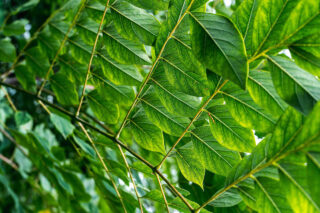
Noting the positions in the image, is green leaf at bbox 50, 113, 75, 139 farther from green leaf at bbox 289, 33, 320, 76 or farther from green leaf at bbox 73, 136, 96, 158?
green leaf at bbox 289, 33, 320, 76

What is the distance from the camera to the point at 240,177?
1.43ft

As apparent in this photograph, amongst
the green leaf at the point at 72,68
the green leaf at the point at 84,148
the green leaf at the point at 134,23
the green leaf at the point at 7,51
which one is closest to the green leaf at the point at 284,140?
the green leaf at the point at 134,23

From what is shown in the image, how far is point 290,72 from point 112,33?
34cm

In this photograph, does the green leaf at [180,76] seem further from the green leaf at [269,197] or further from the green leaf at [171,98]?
the green leaf at [269,197]

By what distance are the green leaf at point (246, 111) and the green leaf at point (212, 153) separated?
0.08 metres

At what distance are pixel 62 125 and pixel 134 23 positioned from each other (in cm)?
33

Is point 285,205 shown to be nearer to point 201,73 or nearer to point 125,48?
point 201,73

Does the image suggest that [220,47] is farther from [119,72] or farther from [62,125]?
[62,125]

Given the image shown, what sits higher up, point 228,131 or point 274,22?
point 274,22

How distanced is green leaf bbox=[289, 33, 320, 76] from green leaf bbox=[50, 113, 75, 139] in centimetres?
51

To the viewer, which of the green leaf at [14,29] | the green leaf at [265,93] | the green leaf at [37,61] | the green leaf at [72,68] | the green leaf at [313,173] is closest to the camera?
the green leaf at [313,173]

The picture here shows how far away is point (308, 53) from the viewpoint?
363 mm

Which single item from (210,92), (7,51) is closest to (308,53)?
(210,92)

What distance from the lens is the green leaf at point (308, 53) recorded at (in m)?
0.35
